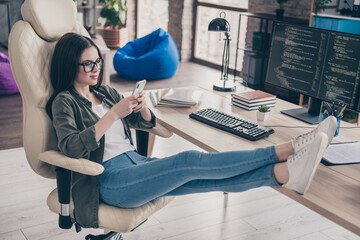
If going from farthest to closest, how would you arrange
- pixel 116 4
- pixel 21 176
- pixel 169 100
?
pixel 116 4 < pixel 21 176 < pixel 169 100

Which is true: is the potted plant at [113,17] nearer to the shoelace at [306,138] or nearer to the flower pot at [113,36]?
the flower pot at [113,36]

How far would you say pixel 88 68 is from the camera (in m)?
1.83

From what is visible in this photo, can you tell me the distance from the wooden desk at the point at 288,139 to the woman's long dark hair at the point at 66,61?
0.49m

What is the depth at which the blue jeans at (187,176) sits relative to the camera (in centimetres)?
148

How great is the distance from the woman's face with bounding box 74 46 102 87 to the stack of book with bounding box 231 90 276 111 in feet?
2.54

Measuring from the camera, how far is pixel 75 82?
1.89 m

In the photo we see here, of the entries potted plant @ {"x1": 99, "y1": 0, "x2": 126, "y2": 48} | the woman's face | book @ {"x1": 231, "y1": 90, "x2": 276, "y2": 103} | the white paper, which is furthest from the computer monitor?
potted plant @ {"x1": 99, "y1": 0, "x2": 126, "y2": 48}

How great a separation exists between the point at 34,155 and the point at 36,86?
27cm

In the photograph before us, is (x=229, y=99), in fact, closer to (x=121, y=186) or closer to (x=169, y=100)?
(x=169, y=100)

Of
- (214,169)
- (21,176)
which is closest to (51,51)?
(214,169)

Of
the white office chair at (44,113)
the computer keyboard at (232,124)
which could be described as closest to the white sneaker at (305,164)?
the computer keyboard at (232,124)

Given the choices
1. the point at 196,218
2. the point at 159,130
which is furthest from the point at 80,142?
the point at 196,218

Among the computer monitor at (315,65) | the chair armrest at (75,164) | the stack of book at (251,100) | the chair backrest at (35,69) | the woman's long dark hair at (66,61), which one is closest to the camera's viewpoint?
the chair armrest at (75,164)

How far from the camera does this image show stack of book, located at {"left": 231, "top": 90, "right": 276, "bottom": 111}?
2.24 metres
